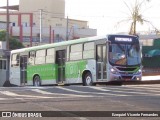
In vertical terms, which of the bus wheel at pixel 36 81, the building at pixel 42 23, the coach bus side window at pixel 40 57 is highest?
the building at pixel 42 23

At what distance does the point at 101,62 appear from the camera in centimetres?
2489

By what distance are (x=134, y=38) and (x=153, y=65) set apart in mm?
23266

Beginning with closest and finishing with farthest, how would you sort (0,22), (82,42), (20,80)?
(82,42), (20,80), (0,22)

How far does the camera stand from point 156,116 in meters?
11.3

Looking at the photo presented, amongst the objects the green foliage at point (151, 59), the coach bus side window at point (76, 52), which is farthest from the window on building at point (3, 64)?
the coach bus side window at point (76, 52)

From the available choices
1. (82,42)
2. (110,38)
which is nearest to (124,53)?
(110,38)

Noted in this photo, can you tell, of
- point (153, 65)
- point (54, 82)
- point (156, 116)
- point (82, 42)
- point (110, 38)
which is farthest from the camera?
point (153, 65)

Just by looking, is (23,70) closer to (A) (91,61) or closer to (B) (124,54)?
(A) (91,61)

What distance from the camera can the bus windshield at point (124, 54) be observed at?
24719 mm

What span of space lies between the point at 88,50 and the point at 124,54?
2.16 m

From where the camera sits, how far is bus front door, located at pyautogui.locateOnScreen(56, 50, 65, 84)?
28.6 metres

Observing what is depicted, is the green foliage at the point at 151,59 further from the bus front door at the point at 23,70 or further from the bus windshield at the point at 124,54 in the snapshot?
the bus windshield at the point at 124,54

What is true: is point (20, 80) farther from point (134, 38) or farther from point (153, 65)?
point (153, 65)

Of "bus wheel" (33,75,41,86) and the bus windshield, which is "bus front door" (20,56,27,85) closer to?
"bus wheel" (33,75,41,86)
